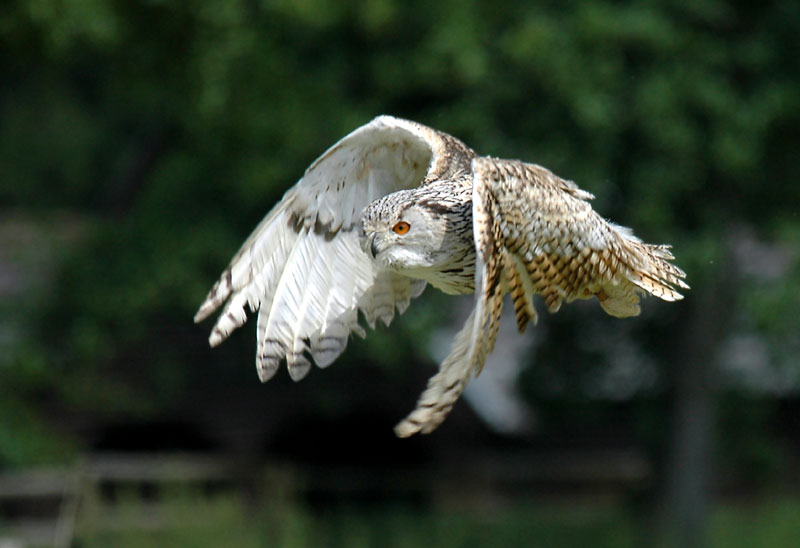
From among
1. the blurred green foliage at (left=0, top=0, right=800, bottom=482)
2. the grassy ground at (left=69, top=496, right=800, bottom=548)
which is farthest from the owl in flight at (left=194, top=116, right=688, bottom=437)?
the blurred green foliage at (left=0, top=0, right=800, bottom=482)

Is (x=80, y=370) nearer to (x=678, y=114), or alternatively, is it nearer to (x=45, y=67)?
(x=45, y=67)

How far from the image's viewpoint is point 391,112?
10.5 meters

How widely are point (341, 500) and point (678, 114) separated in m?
4.42

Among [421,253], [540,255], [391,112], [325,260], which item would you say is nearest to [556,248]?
[540,255]

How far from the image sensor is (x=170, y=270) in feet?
34.6

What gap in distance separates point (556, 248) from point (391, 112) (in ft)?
18.7

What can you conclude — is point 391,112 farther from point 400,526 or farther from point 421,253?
point 421,253

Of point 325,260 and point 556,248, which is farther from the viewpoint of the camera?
point 325,260

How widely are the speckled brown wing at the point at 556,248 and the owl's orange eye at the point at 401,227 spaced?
0.43 meters

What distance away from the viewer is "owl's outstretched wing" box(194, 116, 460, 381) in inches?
220

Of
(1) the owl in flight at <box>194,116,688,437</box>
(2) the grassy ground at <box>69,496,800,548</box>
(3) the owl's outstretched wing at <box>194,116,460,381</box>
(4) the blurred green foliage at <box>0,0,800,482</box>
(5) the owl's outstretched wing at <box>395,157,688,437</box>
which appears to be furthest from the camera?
(4) the blurred green foliage at <box>0,0,800,482</box>

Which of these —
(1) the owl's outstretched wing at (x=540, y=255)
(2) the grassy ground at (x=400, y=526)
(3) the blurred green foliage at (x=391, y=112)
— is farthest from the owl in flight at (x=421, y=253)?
(3) the blurred green foliage at (x=391, y=112)

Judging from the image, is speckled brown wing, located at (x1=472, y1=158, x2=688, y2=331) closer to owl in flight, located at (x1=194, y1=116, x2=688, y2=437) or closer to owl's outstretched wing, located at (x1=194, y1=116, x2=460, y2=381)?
owl in flight, located at (x1=194, y1=116, x2=688, y2=437)

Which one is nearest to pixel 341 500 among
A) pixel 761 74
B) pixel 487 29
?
pixel 487 29
